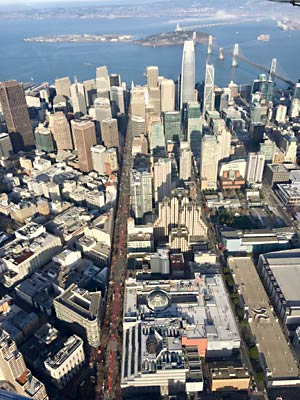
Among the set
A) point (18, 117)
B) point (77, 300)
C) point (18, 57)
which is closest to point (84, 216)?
point (77, 300)

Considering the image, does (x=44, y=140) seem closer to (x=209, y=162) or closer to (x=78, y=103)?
(x=78, y=103)

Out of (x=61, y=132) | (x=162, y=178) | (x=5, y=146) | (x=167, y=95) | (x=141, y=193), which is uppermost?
(x=167, y=95)

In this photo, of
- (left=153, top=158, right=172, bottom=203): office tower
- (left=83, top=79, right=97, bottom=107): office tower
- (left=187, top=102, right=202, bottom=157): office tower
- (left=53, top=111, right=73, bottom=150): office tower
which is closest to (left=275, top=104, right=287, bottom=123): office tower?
(left=187, top=102, right=202, bottom=157): office tower

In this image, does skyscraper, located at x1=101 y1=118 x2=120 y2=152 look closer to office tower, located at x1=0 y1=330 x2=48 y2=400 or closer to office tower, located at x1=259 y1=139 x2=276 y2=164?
office tower, located at x1=259 y1=139 x2=276 y2=164

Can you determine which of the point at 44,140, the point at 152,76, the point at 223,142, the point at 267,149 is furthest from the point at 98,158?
the point at 152,76

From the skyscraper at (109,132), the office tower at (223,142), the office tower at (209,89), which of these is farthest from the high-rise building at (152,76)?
the office tower at (223,142)

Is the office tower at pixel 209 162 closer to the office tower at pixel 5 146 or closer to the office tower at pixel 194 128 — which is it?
the office tower at pixel 194 128

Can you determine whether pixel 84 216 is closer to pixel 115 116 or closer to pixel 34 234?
pixel 34 234
